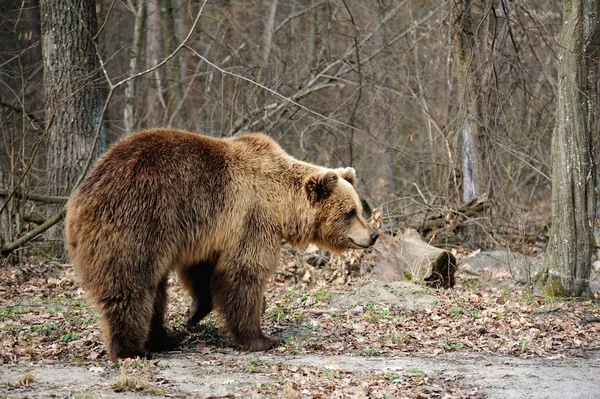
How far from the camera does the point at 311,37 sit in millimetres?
16531

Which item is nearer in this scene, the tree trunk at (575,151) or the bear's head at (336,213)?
the bear's head at (336,213)

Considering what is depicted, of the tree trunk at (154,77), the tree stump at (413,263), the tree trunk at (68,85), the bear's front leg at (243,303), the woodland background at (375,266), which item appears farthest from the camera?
the tree trunk at (154,77)

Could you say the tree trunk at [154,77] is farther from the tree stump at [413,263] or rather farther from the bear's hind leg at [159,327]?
the bear's hind leg at [159,327]

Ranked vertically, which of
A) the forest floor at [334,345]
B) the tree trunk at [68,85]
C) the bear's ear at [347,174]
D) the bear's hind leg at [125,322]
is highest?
the tree trunk at [68,85]

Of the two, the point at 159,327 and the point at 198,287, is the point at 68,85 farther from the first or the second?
the point at 159,327

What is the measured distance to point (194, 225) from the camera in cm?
689

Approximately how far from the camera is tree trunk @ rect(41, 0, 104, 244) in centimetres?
1072

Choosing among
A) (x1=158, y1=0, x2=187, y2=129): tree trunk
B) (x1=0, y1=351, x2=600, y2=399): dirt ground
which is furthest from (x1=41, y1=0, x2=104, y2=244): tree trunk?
(x1=158, y1=0, x2=187, y2=129): tree trunk

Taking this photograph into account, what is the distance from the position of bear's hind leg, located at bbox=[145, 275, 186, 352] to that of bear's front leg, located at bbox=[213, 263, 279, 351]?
1.93ft

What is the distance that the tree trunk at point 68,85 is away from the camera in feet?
35.2

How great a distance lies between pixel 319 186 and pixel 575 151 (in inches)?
132

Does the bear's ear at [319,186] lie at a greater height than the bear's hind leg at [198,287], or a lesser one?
greater

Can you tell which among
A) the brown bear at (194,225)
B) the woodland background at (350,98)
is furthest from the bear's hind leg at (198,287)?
the woodland background at (350,98)

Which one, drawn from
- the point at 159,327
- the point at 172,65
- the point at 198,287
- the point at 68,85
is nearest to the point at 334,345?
the point at 198,287
